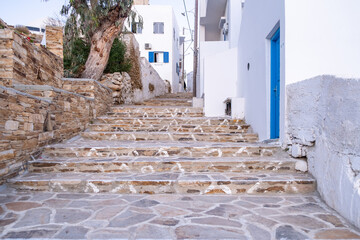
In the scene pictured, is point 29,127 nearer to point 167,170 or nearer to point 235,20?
point 167,170

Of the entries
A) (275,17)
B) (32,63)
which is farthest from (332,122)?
(32,63)

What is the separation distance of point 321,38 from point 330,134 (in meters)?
1.57

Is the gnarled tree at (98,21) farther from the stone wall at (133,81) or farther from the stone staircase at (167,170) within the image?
the stone staircase at (167,170)

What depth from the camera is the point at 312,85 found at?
3113mm

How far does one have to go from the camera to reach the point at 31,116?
350 cm

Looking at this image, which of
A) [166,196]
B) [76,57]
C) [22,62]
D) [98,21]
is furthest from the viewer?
[76,57]

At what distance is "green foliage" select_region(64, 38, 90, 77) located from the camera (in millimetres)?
8387

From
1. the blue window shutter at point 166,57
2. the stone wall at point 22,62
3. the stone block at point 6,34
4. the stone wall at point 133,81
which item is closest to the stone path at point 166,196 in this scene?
the stone wall at point 22,62

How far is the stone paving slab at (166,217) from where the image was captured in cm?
204

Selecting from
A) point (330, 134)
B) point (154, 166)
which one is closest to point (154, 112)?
point (154, 166)

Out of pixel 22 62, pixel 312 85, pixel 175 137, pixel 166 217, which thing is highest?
pixel 22 62

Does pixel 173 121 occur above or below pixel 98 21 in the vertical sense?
below

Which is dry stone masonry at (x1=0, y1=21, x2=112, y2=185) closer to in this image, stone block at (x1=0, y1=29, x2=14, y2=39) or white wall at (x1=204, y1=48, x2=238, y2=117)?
stone block at (x1=0, y1=29, x2=14, y2=39)

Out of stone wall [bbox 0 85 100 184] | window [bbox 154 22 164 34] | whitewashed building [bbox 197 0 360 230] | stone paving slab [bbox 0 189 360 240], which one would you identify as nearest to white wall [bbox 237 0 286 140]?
whitewashed building [bbox 197 0 360 230]
